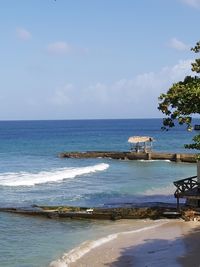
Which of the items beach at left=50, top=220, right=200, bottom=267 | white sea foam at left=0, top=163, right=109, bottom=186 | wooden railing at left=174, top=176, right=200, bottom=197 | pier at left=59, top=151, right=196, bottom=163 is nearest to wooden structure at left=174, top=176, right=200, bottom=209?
wooden railing at left=174, top=176, right=200, bottom=197

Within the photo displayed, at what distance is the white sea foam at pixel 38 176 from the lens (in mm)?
46938

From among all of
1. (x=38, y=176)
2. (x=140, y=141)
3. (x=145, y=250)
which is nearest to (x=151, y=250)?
(x=145, y=250)

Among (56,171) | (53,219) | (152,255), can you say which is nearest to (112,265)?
(152,255)

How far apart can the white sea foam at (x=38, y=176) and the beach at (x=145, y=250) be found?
21433 millimetres

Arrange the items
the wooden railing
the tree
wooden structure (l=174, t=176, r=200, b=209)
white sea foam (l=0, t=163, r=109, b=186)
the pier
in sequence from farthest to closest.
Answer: the pier
white sea foam (l=0, t=163, r=109, b=186)
the wooden railing
wooden structure (l=174, t=176, r=200, b=209)
the tree

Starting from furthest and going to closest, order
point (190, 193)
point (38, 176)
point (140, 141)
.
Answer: point (140, 141) → point (38, 176) → point (190, 193)

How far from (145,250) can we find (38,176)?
97.2 ft

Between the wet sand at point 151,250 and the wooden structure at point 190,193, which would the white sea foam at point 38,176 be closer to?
the wooden structure at point 190,193

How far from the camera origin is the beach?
21172 millimetres

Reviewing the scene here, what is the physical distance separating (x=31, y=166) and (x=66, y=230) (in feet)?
118

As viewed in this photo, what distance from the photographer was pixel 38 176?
51.7 meters

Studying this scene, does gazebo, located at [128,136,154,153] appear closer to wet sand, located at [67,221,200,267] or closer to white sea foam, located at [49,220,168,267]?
wet sand, located at [67,221,200,267]

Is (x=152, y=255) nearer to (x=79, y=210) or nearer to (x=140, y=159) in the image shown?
(x=79, y=210)

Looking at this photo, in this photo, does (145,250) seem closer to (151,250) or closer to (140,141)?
(151,250)
